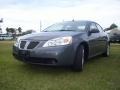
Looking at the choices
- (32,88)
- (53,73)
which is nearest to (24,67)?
(53,73)

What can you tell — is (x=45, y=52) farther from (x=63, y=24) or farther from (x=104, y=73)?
(x=63, y=24)

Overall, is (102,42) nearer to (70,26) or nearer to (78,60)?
(70,26)

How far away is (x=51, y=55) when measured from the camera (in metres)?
5.40

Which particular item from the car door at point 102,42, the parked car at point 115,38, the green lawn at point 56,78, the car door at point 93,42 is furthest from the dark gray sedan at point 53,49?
the parked car at point 115,38

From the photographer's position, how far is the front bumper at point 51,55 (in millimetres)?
5414

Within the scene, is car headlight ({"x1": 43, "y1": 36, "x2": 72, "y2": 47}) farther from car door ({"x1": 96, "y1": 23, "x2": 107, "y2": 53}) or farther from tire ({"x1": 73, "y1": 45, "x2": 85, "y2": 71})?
car door ({"x1": 96, "y1": 23, "x2": 107, "y2": 53})

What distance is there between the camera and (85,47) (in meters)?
6.51

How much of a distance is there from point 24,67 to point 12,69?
361 mm

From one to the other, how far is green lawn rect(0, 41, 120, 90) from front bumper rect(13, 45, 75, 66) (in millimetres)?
315

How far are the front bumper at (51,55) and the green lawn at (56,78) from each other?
32 cm

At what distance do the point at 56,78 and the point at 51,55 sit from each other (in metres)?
0.50

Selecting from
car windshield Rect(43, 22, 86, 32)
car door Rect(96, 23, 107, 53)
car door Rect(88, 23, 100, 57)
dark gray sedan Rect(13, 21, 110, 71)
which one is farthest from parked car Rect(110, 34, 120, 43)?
dark gray sedan Rect(13, 21, 110, 71)

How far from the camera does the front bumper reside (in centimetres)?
541

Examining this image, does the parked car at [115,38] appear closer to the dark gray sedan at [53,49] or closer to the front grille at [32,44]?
the dark gray sedan at [53,49]
